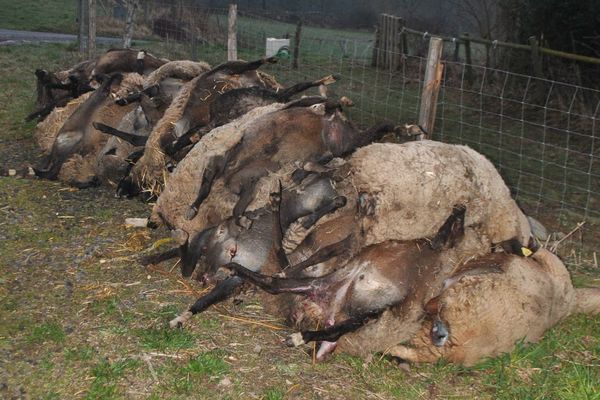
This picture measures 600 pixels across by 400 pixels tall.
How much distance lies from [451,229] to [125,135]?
3.67m

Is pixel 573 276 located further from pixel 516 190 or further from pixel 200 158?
pixel 200 158

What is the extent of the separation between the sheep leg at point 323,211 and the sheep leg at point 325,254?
0.21 meters

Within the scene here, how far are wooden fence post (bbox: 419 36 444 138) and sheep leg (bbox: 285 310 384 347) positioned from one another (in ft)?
7.68

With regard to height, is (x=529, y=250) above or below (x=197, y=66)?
below

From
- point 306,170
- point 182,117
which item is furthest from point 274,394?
point 182,117

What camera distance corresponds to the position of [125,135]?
6.23 m

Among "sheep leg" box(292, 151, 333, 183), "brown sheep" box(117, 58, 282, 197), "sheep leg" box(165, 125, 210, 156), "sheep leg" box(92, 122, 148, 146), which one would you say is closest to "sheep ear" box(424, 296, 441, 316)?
"sheep leg" box(292, 151, 333, 183)

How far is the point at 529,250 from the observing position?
4133 millimetres

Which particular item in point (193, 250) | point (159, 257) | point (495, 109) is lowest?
point (159, 257)

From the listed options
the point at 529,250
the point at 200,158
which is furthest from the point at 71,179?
the point at 529,250

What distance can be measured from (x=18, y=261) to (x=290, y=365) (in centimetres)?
245

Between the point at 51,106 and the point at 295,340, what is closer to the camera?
the point at 295,340

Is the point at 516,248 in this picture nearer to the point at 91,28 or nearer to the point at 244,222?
the point at 244,222

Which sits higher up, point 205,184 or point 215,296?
point 205,184
